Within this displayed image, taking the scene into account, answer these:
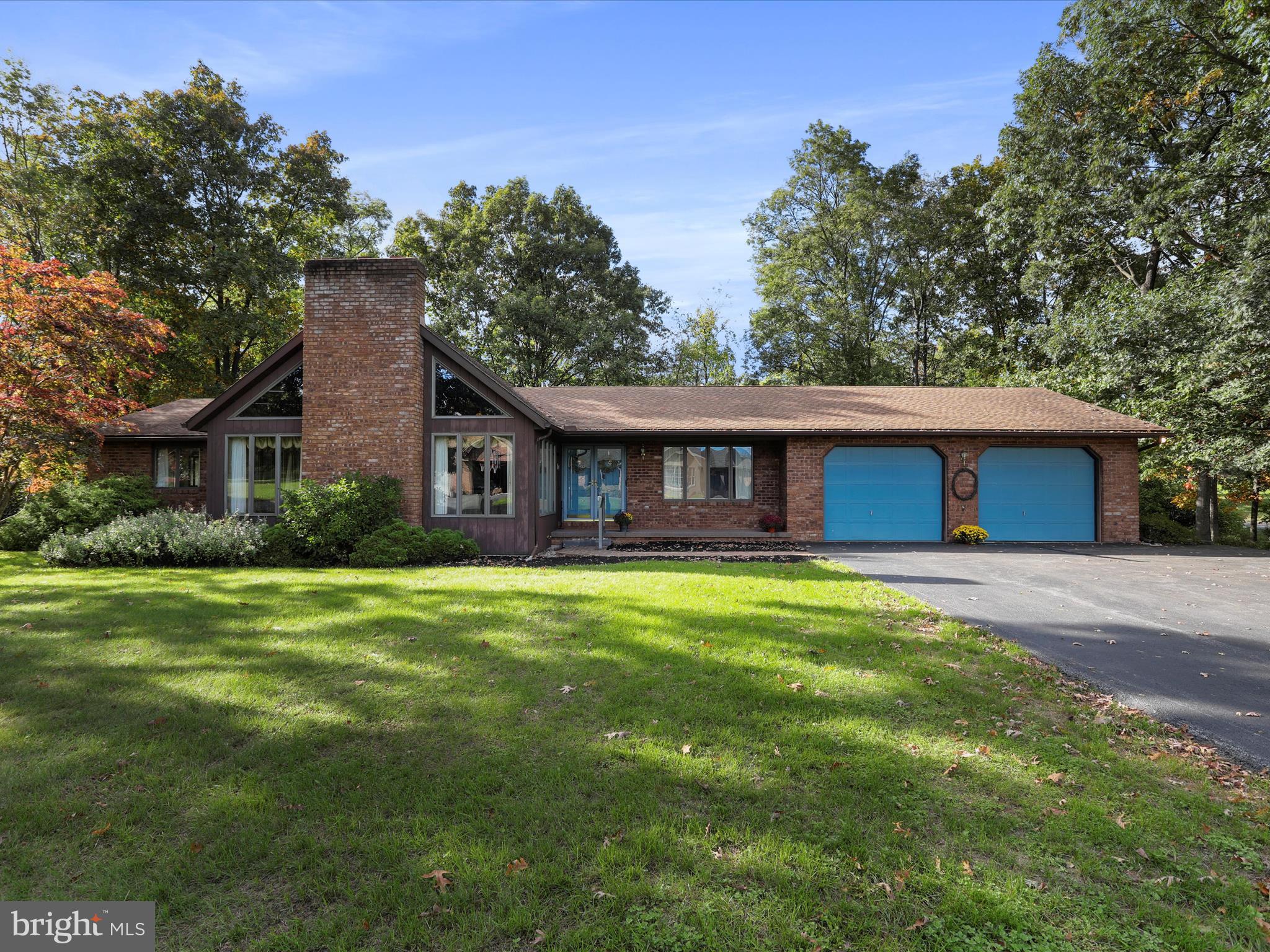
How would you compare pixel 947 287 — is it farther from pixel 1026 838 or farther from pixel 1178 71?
pixel 1026 838

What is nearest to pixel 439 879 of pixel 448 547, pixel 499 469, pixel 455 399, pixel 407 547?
pixel 407 547

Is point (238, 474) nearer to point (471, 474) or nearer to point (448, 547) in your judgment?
point (471, 474)

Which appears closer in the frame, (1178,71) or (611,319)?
(1178,71)

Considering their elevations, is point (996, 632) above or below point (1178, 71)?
below

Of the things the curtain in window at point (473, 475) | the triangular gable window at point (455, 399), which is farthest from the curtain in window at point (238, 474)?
the curtain in window at point (473, 475)

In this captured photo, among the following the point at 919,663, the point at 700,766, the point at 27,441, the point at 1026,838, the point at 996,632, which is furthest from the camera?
the point at 27,441

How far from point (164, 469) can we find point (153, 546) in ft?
20.3

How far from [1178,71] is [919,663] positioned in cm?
2146

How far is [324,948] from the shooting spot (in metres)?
2.38

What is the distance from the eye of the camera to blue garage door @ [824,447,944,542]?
1573cm

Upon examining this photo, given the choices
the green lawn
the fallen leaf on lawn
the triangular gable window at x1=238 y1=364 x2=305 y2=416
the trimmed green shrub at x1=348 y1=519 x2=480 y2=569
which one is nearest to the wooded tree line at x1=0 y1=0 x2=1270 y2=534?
the triangular gable window at x1=238 y1=364 x2=305 y2=416

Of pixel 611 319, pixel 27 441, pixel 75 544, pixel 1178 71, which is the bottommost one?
pixel 75 544

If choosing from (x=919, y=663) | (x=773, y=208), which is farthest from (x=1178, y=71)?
(x=919, y=663)

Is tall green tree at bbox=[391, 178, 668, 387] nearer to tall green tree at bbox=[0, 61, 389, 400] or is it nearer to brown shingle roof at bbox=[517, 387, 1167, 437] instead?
tall green tree at bbox=[0, 61, 389, 400]
